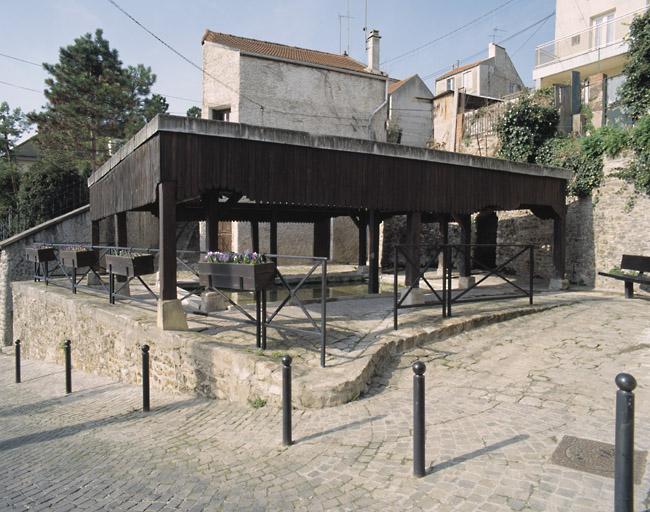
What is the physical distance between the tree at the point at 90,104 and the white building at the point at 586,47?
66.0 feet

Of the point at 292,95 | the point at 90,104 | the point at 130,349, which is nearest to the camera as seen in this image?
the point at 130,349

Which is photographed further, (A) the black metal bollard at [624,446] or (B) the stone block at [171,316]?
(B) the stone block at [171,316]

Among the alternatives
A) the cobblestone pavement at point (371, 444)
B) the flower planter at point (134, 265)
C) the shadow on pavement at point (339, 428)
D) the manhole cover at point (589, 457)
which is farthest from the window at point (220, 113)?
the manhole cover at point (589, 457)

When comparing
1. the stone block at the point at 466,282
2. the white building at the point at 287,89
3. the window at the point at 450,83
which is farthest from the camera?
the window at the point at 450,83

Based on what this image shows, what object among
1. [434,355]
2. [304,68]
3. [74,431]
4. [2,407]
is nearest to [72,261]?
[2,407]

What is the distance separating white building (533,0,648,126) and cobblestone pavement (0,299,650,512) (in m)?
12.9

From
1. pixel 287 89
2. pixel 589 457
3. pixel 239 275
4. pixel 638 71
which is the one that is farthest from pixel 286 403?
pixel 287 89

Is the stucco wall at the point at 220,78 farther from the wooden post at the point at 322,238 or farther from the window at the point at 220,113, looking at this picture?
the wooden post at the point at 322,238

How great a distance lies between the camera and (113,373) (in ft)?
26.7

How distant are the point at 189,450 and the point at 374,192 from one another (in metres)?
6.18

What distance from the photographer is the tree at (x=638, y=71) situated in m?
12.8

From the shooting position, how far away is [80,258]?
10.2m

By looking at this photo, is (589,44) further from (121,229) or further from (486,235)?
(121,229)

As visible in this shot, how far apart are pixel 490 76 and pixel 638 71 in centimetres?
1936
